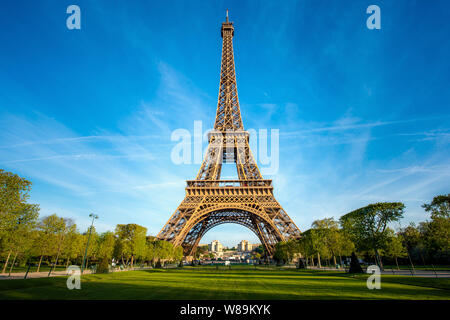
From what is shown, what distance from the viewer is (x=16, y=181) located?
17.6 m

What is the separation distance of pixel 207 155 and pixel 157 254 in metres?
21.5

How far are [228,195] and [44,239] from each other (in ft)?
93.5

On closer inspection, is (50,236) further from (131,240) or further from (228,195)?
(228,195)

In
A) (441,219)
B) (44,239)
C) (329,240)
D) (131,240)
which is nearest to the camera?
(441,219)

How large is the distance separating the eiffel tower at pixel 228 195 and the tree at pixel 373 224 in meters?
9.24

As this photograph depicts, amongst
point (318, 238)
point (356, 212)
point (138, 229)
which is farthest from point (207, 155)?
point (356, 212)

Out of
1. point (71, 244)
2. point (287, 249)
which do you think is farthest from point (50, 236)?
point (287, 249)

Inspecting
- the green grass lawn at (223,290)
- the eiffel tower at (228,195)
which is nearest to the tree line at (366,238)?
the eiffel tower at (228,195)

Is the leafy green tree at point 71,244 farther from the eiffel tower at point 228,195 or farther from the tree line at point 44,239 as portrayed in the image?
the eiffel tower at point 228,195

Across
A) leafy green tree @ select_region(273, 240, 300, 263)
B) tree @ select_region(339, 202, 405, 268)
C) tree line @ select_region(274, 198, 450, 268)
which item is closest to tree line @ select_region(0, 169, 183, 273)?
leafy green tree @ select_region(273, 240, 300, 263)

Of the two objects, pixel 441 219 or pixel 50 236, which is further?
pixel 50 236

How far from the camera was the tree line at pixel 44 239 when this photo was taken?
56.7 feet

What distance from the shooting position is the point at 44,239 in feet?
98.4
